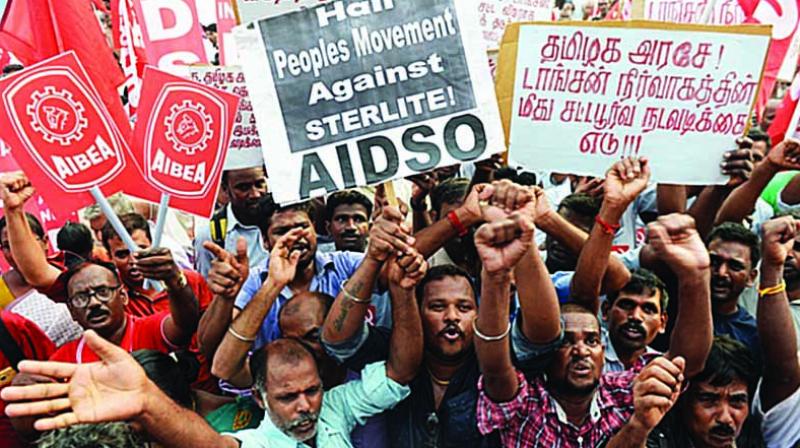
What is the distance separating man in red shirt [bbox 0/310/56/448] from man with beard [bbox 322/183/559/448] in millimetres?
1412

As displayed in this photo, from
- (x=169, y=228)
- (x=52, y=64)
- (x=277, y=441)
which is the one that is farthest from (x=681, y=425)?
(x=169, y=228)

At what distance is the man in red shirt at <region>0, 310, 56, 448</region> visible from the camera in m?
3.73

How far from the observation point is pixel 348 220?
507cm

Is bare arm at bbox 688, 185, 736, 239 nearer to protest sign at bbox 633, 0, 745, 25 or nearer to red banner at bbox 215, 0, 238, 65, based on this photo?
protest sign at bbox 633, 0, 745, 25

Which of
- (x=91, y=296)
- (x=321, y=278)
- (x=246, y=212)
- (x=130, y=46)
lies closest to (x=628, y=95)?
(x=321, y=278)

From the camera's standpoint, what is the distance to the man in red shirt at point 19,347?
3.73 metres

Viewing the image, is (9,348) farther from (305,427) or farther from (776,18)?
(776,18)

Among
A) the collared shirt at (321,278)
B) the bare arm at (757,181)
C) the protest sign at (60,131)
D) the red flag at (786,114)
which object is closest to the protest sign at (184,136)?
the protest sign at (60,131)

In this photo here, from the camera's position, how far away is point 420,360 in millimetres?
3418

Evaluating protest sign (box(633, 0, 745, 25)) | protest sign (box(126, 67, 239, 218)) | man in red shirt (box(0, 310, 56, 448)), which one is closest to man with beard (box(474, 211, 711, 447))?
protest sign (box(126, 67, 239, 218))

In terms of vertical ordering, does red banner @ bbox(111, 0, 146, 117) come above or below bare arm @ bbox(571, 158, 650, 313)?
above

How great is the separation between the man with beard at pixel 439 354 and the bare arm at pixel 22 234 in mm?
1502

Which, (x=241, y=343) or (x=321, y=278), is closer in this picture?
(x=241, y=343)

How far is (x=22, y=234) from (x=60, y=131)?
526 mm
